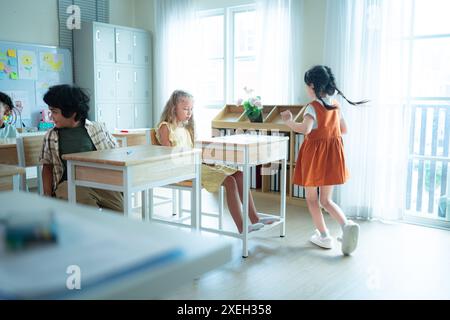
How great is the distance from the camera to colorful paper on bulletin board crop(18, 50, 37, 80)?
534cm

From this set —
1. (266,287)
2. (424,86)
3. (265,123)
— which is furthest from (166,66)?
(266,287)

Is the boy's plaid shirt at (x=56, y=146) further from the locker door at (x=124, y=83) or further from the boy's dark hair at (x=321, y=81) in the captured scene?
the locker door at (x=124, y=83)

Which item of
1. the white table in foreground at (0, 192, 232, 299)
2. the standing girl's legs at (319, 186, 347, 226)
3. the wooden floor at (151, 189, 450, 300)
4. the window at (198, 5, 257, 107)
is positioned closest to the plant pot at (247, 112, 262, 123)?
the window at (198, 5, 257, 107)

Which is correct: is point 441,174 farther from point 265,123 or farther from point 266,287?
point 266,287

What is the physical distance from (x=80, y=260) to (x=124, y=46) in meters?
5.55

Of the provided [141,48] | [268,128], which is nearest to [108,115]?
[141,48]

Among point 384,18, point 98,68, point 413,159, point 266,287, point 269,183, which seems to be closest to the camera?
point 266,287

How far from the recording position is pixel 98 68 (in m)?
5.75

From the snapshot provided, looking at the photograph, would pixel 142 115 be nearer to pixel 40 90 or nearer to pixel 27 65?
pixel 40 90

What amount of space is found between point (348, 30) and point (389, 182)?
4.56 feet

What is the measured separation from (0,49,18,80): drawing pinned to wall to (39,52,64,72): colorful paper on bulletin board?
13.2 inches

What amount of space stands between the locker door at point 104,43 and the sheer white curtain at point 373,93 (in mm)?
2793

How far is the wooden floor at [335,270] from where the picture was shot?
2.58m

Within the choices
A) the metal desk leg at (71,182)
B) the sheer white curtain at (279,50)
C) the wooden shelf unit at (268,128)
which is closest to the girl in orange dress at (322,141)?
the wooden shelf unit at (268,128)
